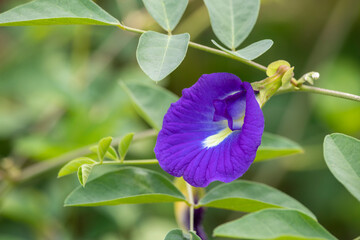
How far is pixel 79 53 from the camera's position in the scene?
258 centimetres

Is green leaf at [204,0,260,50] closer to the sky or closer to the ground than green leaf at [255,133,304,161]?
closer to the sky

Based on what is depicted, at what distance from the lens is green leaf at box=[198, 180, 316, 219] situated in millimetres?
1090

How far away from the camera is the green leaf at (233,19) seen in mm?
1142

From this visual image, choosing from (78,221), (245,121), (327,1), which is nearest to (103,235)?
(78,221)

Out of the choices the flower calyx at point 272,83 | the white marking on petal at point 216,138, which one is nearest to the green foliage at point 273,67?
the flower calyx at point 272,83

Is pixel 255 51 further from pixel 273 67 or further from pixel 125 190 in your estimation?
pixel 125 190

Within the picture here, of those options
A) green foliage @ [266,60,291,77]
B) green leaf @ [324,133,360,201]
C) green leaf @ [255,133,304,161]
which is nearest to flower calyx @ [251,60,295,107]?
green foliage @ [266,60,291,77]

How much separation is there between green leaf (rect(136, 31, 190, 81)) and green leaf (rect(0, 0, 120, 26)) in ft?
0.31

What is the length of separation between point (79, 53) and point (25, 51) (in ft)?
0.82

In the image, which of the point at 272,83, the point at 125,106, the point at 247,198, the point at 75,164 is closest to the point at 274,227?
the point at 247,198

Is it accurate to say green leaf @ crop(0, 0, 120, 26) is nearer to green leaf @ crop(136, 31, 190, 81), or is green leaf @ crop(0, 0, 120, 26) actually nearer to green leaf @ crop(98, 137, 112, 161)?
green leaf @ crop(136, 31, 190, 81)

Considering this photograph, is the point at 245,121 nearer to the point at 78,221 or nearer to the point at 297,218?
the point at 297,218

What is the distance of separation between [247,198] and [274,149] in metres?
0.20

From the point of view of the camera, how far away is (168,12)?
113 centimetres
